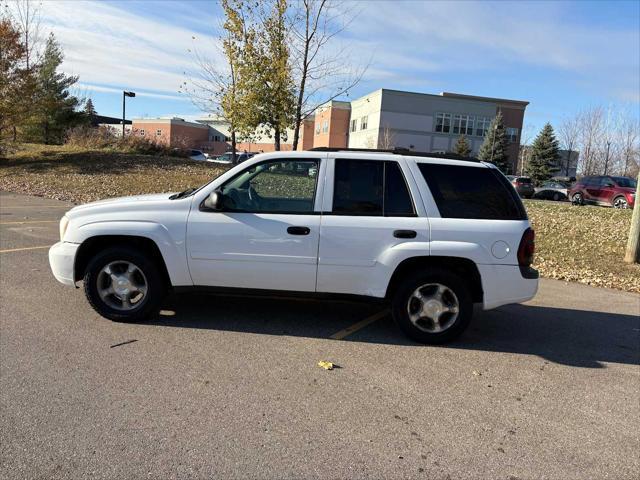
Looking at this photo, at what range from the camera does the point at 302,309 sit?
19.0 feet

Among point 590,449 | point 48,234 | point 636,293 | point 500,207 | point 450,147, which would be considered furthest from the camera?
point 450,147

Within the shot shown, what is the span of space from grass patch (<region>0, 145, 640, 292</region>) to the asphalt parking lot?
5.64 feet

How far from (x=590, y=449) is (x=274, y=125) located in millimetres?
16592

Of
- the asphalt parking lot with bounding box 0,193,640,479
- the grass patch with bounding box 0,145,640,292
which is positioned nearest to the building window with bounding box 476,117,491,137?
the grass patch with bounding box 0,145,640,292

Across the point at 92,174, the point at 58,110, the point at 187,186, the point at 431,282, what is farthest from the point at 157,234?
the point at 58,110

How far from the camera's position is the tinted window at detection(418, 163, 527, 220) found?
15.5ft

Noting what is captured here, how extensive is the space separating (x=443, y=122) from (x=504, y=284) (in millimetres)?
65596

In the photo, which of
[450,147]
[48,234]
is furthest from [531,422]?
[450,147]

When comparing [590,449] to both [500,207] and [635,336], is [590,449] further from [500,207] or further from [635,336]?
[635,336]

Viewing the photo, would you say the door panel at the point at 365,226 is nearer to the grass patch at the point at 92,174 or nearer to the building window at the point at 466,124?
the grass patch at the point at 92,174

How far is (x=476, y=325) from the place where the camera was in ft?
18.5

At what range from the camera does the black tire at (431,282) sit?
4715mm

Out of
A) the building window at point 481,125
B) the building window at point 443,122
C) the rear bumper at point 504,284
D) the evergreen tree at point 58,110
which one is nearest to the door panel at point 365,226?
the rear bumper at point 504,284

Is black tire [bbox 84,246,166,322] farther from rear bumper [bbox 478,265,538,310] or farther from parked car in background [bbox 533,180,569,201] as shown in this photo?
parked car in background [bbox 533,180,569,201]
